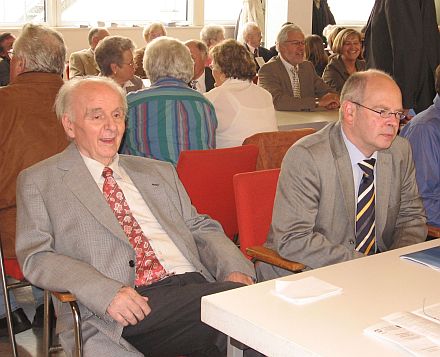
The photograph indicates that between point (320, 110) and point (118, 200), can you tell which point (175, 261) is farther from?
point (320, 110)

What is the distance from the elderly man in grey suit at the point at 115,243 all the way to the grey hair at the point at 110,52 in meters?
2.36

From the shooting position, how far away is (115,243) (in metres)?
2.79

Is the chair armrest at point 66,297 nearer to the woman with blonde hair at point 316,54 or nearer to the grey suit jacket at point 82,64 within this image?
the grey suit jacket at point 82,64

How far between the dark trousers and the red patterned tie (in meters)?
0.13

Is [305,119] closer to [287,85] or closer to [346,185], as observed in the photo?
[287,85]

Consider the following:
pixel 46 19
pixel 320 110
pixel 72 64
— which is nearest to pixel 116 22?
pixel 46 19

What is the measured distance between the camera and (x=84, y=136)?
Answer: 9.76 feet

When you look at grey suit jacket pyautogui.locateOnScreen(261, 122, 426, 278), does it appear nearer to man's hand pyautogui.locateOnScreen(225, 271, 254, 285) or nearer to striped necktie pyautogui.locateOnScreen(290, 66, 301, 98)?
man's hand pyautogui.locateOnScreen(225, 271, 254, 285)

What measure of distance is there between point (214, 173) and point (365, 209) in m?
0.96

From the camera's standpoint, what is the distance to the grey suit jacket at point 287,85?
6133 millimetres

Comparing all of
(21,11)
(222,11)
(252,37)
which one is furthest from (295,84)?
(222,11)

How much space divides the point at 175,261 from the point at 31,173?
24.1 inches

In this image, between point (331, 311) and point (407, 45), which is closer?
point (331, 311)

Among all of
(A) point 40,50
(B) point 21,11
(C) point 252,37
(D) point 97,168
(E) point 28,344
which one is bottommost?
(E) point 28,344
